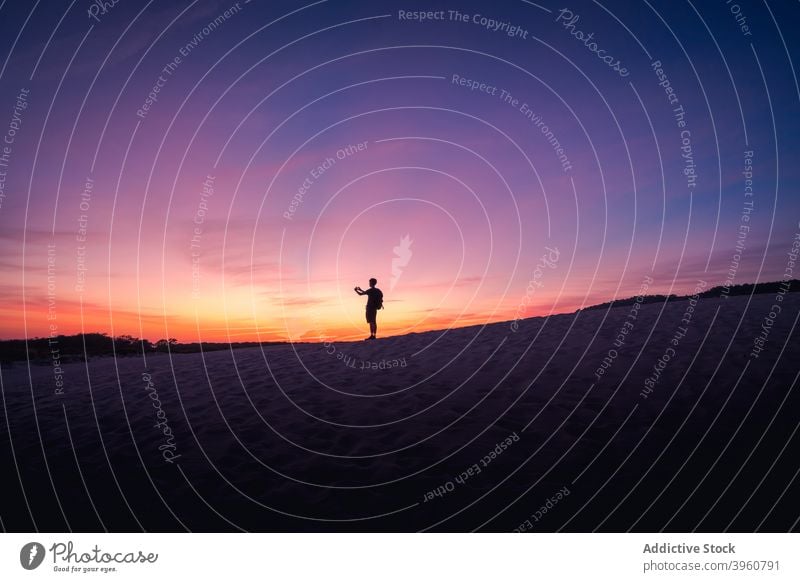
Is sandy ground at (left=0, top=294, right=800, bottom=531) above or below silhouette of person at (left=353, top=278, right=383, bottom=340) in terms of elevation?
below

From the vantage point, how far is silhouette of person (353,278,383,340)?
1828 cm

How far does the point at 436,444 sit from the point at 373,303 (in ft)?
38.2

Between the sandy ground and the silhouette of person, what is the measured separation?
17.8 ft

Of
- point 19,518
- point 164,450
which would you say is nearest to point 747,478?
point 164,450

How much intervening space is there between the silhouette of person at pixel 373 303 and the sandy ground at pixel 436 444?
5.43 meters

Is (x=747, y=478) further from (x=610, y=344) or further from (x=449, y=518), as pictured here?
(x=610, y=344)

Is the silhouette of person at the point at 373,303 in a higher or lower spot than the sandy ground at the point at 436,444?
higher

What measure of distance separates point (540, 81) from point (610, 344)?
7.74 meters

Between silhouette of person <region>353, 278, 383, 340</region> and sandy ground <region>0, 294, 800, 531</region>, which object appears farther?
silhouette of person <region>353, 278, 383, 340</region>

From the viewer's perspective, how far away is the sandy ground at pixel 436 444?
210 inches

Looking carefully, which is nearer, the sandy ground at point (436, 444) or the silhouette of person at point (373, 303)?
the sandy ground at point (436, 444)

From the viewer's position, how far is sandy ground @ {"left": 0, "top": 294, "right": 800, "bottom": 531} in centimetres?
533

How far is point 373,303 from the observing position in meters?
18.4
